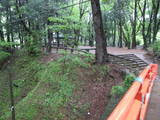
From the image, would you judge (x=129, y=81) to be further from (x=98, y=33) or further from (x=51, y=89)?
(x=98, y=33)

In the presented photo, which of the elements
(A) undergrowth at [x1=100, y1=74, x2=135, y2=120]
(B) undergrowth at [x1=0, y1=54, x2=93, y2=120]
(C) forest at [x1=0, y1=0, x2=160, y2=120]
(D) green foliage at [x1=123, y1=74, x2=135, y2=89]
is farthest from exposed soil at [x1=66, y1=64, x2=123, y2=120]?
(D) green foliage at [x1=123, y1=74, x2=135, y2=89]

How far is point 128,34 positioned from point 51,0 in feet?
49.3

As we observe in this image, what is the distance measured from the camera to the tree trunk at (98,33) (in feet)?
26.8

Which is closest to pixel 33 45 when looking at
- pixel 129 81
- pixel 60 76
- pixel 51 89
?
pixel 60 76

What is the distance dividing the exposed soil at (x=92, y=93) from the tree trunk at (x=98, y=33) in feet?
2.67

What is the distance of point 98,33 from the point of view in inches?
331

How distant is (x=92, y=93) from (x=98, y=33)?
3.13m

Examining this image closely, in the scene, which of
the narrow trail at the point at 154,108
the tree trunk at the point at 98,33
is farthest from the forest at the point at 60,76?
the narrow trail at the point at 154,108

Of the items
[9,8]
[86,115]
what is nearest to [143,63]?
[86,115]

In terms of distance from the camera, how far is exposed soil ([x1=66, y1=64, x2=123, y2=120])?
6102mm

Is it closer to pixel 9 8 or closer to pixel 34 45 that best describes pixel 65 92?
pixel 34 45

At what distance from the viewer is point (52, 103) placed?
6043mm

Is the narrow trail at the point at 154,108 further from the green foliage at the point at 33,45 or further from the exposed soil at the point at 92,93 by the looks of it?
the green foliage at the point at 33,45

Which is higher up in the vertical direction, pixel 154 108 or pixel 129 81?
pixel 154 108
